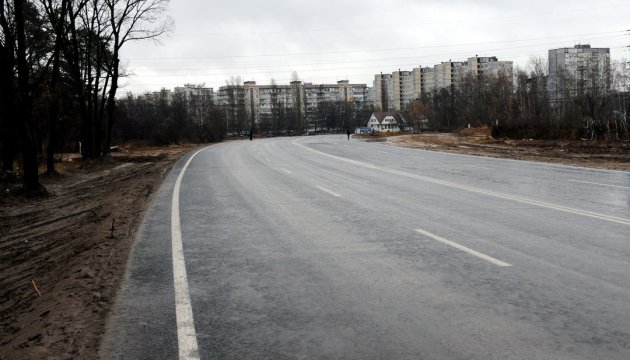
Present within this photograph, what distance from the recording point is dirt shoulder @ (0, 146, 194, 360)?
4.91m

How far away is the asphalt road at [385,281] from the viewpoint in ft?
15.0

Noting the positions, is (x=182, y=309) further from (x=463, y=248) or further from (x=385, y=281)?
(x=463, y=248)

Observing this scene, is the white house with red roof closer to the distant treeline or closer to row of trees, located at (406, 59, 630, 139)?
the distant treeline

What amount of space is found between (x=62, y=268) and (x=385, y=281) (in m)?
4.66

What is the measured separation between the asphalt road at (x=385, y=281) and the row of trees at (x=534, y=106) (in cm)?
3007

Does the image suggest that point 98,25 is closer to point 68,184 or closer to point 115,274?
point 68,184

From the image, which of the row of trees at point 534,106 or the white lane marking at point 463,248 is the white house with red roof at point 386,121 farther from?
the white lane marking at point 463,248

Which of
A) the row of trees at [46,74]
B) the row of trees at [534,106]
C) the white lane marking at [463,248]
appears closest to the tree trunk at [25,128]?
the row of trees at [46,74]

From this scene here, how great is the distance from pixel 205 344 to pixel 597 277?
4421mm

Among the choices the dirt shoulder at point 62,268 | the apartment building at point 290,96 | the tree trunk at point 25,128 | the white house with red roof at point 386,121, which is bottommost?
the dirt shoulder at point 62,268

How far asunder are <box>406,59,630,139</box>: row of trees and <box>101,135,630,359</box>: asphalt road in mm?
30069

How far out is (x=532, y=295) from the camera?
5.69 metres

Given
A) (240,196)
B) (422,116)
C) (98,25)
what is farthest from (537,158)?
(422,116)

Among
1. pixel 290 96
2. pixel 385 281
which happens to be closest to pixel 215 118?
pixel 385 281
